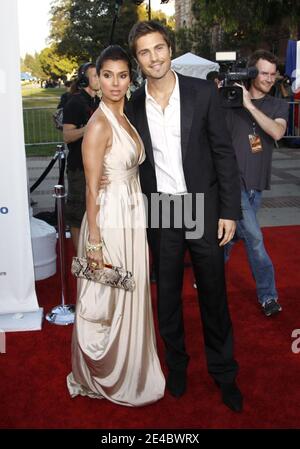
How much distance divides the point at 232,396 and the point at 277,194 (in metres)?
Answer: 5.36

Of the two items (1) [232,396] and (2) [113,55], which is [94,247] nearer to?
(2) [113,55]

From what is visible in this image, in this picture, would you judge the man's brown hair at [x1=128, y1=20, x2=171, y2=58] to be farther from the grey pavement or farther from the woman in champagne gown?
the grey pavement

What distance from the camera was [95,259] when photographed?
258cm

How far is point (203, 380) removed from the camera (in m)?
2.99

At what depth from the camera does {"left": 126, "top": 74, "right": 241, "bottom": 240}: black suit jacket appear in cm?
248

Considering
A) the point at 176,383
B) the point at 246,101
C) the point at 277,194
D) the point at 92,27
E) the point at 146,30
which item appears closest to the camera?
the point at 146,30

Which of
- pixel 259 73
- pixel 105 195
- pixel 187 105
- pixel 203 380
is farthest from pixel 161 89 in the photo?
pixel 203 380

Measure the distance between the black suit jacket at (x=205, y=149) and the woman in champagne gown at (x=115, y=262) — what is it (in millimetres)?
89

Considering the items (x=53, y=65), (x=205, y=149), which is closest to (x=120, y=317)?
(x=205, y=149)

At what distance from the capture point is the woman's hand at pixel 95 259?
2576mm

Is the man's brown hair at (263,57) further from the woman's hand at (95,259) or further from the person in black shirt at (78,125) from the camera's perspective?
the woman's hand at (95,259)

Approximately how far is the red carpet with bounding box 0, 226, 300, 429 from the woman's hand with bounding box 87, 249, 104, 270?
2.57ft
